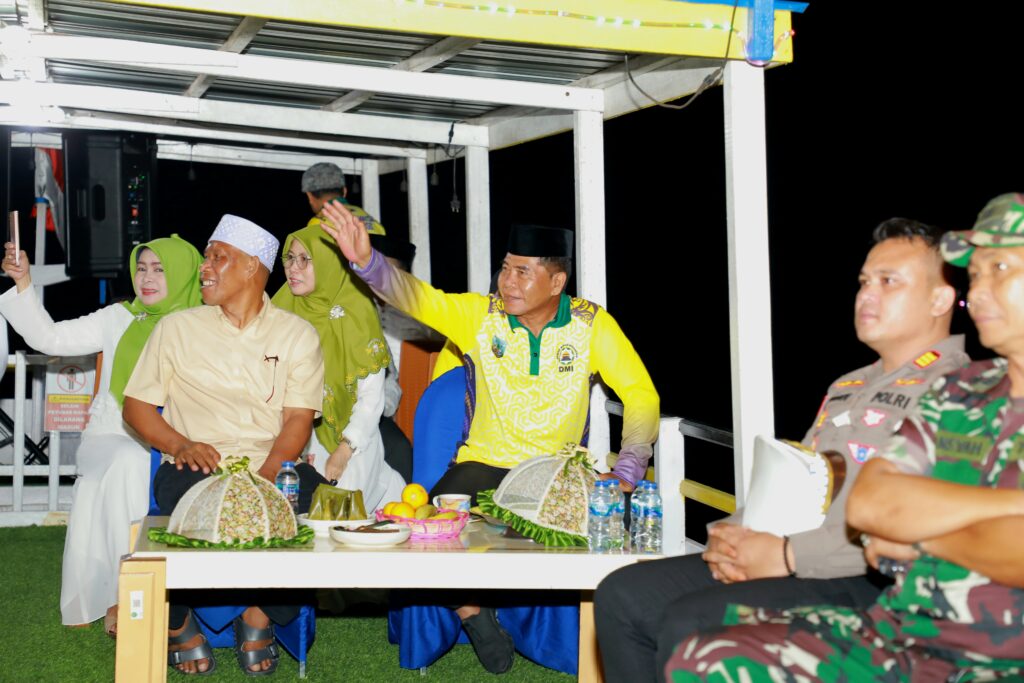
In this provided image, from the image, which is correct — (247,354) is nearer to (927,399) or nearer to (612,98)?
(612,98)

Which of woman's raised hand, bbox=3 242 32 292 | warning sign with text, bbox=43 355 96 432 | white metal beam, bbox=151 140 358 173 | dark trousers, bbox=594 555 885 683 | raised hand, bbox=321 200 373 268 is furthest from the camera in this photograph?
white metal beam, bbox=151 140 358 173

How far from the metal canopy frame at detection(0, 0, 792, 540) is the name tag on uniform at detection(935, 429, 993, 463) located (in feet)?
4.30

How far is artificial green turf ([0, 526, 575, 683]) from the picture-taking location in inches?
157

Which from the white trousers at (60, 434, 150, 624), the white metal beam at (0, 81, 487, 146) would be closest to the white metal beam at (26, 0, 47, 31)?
the white metal beam at (0, 81, 487, 146)

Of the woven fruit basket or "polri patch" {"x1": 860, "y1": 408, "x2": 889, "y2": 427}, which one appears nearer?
"polri patch" {"x1": 860, "y1": 408, "x2": 889, "y2": 427}

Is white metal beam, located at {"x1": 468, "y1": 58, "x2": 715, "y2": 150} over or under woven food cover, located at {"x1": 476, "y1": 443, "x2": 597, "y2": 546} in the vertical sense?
over

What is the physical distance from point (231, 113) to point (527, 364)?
2.32 metres

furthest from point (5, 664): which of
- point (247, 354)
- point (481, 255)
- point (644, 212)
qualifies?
point (644, 212)

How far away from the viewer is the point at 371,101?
5762 mm

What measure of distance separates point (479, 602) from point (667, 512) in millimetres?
865

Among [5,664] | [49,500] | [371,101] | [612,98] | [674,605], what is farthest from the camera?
[49,500]

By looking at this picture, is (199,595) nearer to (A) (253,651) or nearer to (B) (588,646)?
(A) (253,651)

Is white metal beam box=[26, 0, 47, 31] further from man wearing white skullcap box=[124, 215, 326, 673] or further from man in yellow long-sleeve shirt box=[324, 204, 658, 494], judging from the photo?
man in yellow long-sleeve shirt box=[324, 204, 658, 494]

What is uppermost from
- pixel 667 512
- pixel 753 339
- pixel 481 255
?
pixel 481 255
